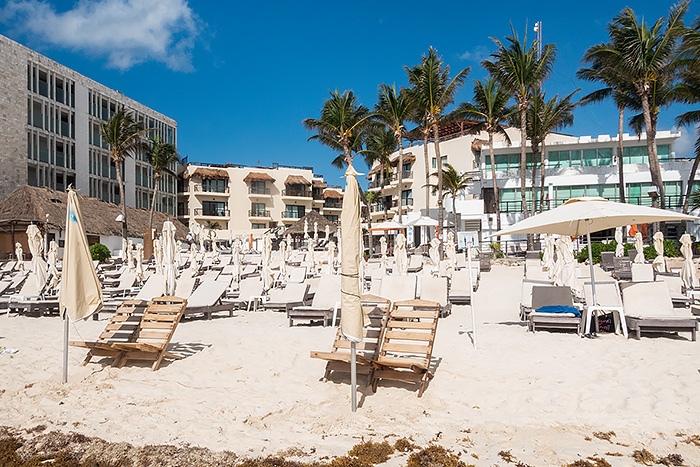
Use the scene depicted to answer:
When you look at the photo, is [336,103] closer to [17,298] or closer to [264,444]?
[17,298]

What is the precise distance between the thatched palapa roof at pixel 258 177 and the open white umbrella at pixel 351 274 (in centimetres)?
5135

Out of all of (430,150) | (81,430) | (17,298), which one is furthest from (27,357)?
(430,150)

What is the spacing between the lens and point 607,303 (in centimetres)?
823

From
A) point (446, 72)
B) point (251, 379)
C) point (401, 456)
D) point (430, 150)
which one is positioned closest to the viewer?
point (401, 456)

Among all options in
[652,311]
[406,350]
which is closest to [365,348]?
[406,350]

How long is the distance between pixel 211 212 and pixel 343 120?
2855 cm

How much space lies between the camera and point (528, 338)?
7535 millimetres

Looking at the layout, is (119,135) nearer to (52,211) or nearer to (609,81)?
(52,211)

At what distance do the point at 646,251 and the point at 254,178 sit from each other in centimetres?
4204

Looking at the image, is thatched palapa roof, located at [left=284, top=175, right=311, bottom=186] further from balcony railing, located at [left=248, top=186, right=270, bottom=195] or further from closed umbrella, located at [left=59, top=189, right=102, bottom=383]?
closed umbrella, located at [left=59, top=189, right=102, bottom=383]

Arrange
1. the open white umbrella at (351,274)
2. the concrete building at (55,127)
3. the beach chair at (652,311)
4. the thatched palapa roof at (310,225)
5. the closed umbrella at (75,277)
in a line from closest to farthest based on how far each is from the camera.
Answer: the open white umbrella at (351,274)
the closed umbrella at (75,277)
the beach chair at (652,311)
the concrete building at (55,127)
the thatched palapa roof at (310,225)

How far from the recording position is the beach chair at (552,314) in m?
7.76

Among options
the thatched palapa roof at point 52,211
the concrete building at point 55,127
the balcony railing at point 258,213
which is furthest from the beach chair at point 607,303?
the balcony railing at point 258,213

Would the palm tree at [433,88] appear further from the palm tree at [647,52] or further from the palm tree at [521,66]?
the palm tree at [647,52]
